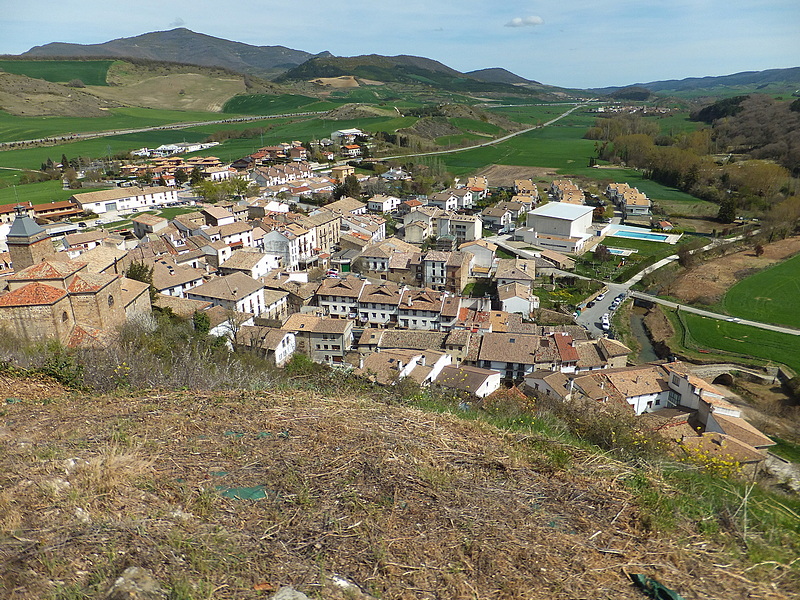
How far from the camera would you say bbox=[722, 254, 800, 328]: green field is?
23.8 m

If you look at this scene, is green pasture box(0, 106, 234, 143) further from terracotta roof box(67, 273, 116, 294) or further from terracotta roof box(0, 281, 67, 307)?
terracotta roof box(0, 281, 67, 307)

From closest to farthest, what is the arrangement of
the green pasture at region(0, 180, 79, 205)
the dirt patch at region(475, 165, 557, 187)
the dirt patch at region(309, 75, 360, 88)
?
the green pasture at region(0, 180, 79, 205) → the dirt patch at region(475, 165, 557, 187) → the dirt patch at region(309, 75, 360, 88)

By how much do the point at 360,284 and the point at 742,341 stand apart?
16.3 meters

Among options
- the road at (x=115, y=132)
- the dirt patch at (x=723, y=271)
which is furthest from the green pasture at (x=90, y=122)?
the dirt patch at (x=723, y=271)

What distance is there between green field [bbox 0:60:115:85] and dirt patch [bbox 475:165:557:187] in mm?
82991

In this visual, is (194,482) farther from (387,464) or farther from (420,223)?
(420,223)

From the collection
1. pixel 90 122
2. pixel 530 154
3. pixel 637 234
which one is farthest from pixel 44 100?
A: pixel 637 234

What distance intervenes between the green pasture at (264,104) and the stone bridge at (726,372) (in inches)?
3423

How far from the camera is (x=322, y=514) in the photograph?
292 centimetres

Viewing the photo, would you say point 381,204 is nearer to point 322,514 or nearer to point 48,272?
point 48,272

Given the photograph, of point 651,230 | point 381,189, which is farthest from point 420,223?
point 651,230

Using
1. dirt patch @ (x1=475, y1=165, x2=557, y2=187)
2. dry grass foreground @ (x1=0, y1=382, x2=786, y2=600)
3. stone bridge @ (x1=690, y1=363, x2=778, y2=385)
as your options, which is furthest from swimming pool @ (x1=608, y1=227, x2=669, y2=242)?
dry grass foreground @ (x1=0, y1=382, x2=786, y2=600)

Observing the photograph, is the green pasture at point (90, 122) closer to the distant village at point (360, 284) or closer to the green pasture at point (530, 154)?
the distant village at point (360, 284)

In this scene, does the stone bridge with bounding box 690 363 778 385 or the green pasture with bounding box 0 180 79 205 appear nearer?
the stone bridge with bounding box 690 363 778 385
